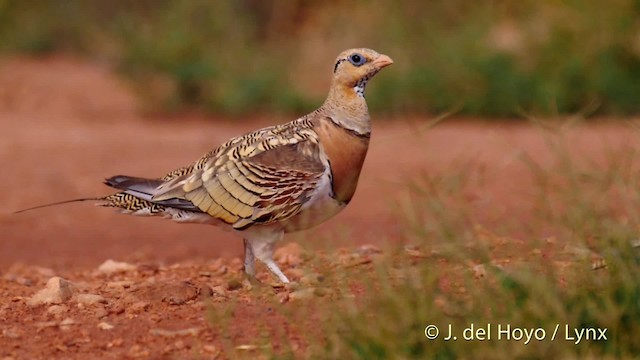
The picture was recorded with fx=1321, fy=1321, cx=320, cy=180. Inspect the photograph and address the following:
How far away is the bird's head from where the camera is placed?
5945 mm

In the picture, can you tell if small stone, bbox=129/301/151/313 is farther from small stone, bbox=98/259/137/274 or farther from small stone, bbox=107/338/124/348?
small stone, bbox=98/259/137/274

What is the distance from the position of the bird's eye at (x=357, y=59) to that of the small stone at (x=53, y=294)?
5.29 feet

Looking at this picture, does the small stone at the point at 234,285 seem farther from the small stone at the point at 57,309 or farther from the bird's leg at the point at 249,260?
the small stone at the point at 57,309

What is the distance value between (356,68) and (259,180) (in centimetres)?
67

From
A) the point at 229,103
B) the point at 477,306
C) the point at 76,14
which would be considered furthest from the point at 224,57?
the point at 477,306

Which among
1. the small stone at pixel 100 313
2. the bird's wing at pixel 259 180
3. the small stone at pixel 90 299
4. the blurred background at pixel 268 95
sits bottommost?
the small stone at pixel 100 313

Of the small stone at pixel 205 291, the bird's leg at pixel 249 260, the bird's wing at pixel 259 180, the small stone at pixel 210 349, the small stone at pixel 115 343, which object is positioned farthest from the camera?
the bird's leg at pixel 249 260

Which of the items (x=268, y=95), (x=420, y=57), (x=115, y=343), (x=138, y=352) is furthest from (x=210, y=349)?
(x=420, y=57)

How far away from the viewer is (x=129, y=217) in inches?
423

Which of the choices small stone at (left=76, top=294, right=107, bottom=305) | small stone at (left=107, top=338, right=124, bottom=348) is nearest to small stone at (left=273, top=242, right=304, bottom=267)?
small stone at (left=76, top=294, right=107, bottom=305)

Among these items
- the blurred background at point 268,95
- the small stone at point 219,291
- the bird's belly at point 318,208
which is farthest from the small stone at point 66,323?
the blurred background at point 268,95

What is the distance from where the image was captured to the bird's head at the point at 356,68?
595 centimetres

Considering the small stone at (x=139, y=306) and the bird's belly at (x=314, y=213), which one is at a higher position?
the bird's belly at (x=314, y=213)

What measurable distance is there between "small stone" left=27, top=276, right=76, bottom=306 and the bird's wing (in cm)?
58
